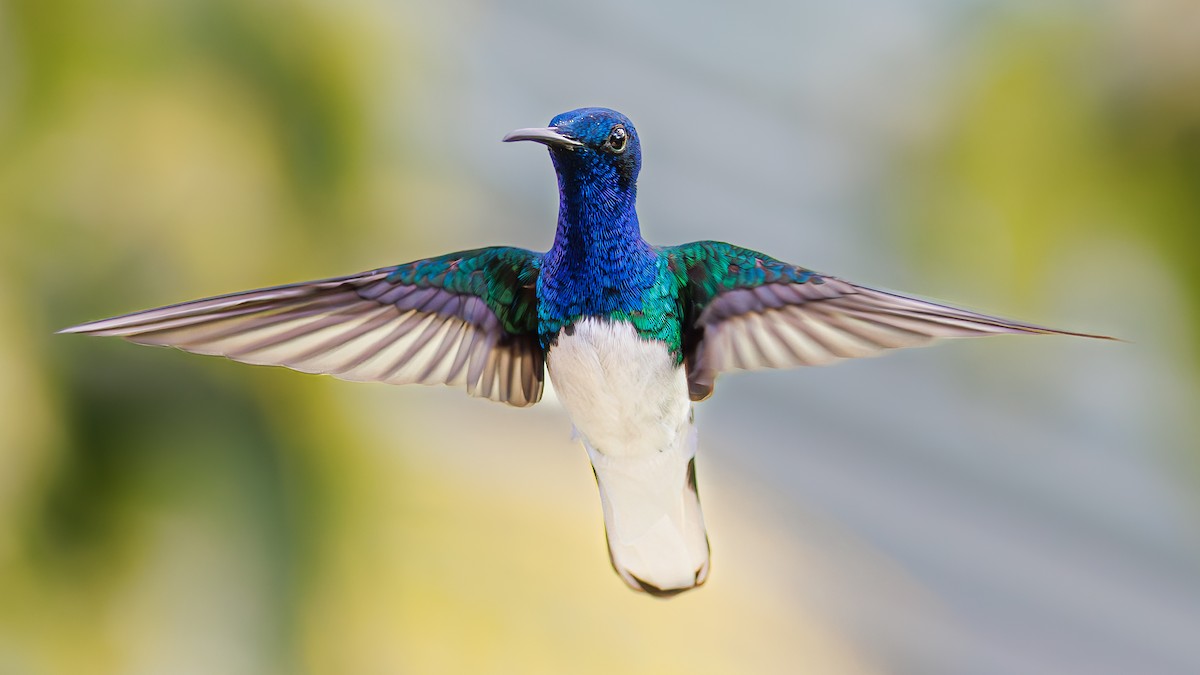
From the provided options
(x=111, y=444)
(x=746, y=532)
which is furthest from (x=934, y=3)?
(x=111, y=444)

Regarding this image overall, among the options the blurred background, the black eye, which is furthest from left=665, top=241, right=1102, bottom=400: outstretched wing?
the blurred background

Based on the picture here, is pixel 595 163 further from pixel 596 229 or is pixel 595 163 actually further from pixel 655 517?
pixel 655 517

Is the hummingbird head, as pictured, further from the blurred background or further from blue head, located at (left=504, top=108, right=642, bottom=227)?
the blurred background

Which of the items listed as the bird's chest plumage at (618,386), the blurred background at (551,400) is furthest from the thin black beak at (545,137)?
the blurred background at (551,400)

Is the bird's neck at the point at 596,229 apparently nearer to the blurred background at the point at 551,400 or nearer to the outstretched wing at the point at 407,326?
the outstretched wing at the point at 407,326

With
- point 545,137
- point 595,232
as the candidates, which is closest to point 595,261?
point 595,232

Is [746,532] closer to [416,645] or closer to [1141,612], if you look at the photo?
[416,645]

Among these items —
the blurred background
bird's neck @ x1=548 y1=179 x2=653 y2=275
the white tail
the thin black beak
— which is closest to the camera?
the thin black beak
